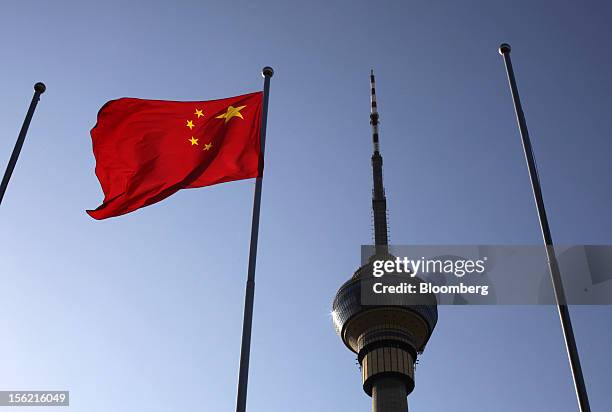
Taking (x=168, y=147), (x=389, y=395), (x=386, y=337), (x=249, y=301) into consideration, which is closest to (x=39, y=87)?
(x=168, y=147)

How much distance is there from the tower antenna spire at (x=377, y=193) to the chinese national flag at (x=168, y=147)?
80.1 meters

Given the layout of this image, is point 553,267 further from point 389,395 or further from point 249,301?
point 389,395

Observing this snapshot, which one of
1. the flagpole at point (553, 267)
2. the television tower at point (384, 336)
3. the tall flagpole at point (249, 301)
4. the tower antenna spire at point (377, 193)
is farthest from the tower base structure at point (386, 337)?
the tall flagpole at point (249, 301)

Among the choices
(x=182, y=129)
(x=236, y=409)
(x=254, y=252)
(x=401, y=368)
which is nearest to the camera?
(x=236, y=409)

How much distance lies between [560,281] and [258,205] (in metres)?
8.10

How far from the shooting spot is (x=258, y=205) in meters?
18.3

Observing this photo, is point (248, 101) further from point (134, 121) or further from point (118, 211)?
point (118, 211)

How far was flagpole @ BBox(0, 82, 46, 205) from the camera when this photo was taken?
848 inches

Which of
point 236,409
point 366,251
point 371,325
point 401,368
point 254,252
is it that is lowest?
point 236,409

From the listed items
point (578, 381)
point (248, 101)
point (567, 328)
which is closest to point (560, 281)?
point (567, 328)

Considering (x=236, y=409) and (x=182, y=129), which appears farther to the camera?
(x=182, y=129)

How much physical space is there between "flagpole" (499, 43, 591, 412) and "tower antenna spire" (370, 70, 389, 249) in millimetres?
79655

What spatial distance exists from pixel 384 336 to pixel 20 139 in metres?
74.1

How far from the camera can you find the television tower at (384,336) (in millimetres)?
90812
